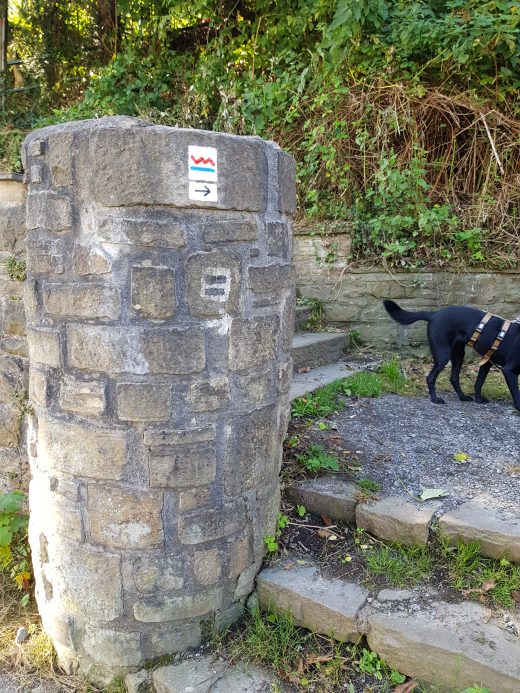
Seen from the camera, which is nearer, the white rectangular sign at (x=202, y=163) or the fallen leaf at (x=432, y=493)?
the white rectangular sign at (x=202, y=163)

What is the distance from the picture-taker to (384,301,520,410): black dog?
3.67 meters

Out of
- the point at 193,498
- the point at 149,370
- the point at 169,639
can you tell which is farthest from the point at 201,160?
the point at 169,639

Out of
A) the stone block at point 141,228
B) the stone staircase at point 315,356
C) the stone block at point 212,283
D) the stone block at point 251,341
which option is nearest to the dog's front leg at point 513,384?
the stone staircase at point 315,356

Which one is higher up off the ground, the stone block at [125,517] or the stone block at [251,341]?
the stone block at [251,341]

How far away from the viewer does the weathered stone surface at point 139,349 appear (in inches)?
72.6

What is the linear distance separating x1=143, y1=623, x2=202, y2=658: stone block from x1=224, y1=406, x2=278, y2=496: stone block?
0.58 meters

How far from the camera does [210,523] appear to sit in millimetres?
2029

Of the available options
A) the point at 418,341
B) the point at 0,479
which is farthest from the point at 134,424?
the point at 418,341

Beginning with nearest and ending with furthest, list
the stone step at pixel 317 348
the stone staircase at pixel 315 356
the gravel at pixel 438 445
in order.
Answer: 1. the gravel at pixel 438 445
2. the stone staircase at pixel 315 356
3. the stone step at pixel 317 348

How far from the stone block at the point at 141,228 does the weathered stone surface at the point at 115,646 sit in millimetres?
1497

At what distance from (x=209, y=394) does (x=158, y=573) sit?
2.35ft

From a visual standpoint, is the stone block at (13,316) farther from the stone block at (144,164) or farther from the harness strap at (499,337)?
the harness strap at (499,337)

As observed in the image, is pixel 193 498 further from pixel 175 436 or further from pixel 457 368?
pixel 457 368

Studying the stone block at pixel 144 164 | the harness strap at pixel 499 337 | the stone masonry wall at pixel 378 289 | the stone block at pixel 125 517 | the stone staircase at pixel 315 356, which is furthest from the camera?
the stone masonry wall at pixel 378 289
